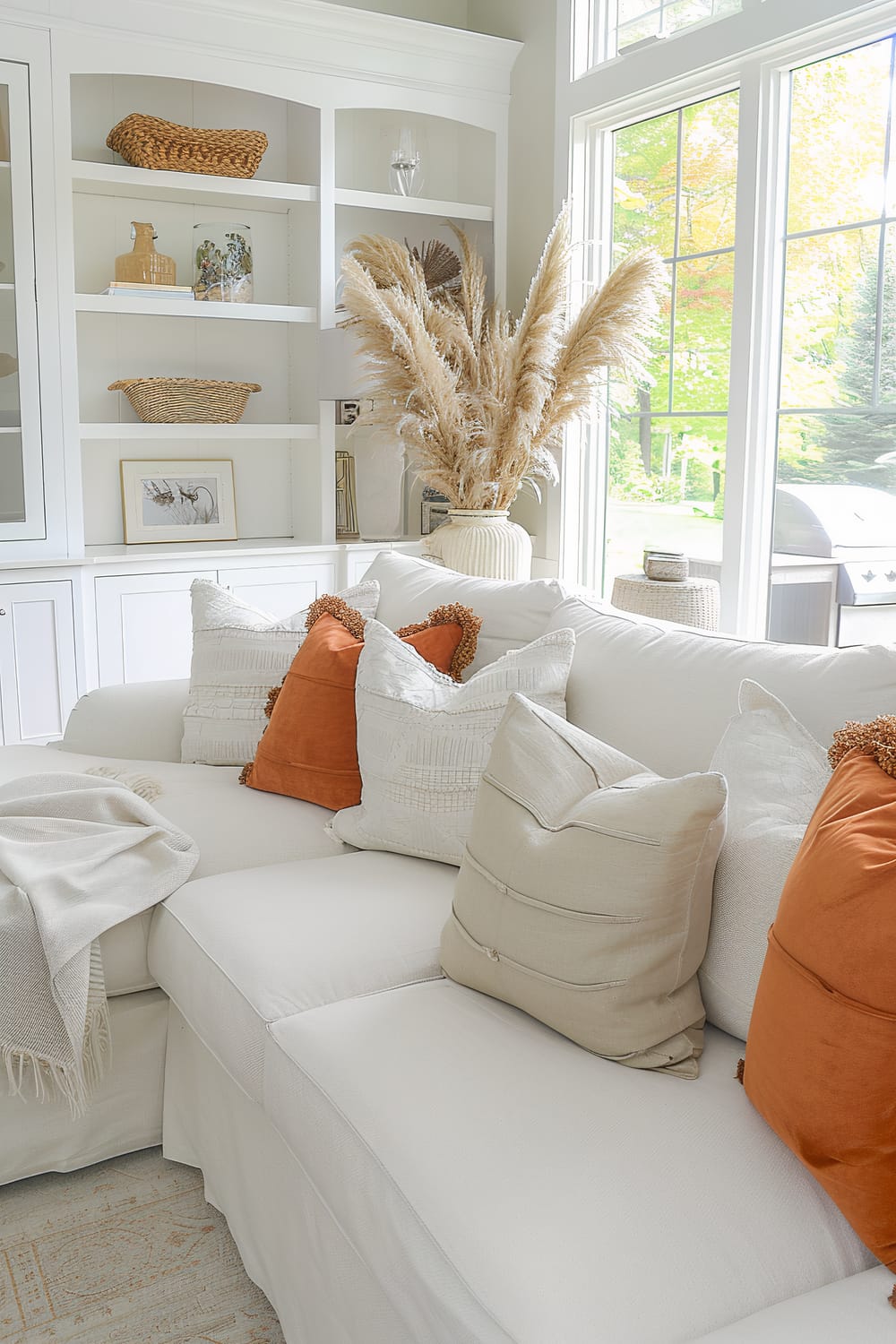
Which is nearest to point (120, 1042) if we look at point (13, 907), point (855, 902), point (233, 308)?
point (13, 907)

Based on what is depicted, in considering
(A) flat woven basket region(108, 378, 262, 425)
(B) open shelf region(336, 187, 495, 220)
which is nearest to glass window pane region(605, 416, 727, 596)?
(B) open shelf region(336, 187, 495, 220)

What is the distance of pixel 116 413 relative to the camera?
3.90m

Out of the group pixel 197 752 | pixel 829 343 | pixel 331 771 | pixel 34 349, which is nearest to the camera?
pixel 331 771

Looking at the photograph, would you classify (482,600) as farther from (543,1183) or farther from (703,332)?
(703,332)

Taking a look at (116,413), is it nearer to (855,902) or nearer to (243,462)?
(243,462)

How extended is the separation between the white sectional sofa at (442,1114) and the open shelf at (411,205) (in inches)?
82.8

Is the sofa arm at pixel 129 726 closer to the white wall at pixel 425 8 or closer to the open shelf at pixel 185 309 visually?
the open shelf at pixel 185 309

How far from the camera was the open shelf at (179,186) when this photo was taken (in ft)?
11.3

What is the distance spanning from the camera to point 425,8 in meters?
4.18

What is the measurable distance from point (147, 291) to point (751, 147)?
1838mm

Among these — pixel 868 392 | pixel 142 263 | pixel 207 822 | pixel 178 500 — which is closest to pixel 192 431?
pixel 178 500

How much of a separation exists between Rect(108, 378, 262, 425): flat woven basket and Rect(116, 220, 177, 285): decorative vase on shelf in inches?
12.2

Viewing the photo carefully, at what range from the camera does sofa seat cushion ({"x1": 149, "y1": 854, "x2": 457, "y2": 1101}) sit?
5.01ft

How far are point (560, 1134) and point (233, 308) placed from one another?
3103 millimetres
